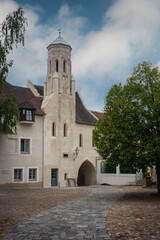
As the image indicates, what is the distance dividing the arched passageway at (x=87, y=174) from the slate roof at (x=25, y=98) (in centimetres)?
962

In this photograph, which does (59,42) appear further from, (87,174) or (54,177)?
(87,174)

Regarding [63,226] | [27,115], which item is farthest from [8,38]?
[27,115]

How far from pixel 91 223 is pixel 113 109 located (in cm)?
909

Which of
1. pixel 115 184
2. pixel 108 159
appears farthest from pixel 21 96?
pixel 108 159

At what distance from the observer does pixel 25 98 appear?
30844 mm

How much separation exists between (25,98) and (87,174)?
523 inches

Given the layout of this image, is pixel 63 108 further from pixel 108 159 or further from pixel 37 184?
pixel 108 159

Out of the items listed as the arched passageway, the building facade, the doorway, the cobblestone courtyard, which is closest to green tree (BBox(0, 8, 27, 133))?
the cobblestone courtyard

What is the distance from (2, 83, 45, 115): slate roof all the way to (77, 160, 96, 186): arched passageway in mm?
9625

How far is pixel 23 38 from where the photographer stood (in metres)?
13.2

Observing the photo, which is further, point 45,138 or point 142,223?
point 45,138

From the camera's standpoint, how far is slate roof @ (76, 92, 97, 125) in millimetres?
34750

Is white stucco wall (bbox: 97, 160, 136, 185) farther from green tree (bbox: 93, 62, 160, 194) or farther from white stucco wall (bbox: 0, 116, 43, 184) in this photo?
green tree (bbox: 93, 62, 160, 194)

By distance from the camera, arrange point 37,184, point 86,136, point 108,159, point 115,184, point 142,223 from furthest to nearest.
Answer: point 86,136 → point 115,184 → point 37,184 → point 108,159 → point 142,223
